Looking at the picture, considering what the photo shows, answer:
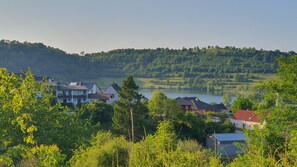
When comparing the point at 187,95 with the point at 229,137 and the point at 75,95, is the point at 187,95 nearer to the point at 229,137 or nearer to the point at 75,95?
the point at 75,95

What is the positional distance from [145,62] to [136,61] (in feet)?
11.0

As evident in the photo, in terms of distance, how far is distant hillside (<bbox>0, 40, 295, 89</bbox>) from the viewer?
84.4 meters

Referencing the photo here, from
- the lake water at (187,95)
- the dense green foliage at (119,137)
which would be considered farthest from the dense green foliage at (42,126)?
the lake water at (187,95)

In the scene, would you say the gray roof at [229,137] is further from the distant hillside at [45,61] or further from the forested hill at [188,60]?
the forested hill at [188,60]

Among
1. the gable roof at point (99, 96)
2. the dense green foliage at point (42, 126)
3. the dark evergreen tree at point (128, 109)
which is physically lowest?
the gable roof at point (99, 96)

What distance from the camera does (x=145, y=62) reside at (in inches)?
5084

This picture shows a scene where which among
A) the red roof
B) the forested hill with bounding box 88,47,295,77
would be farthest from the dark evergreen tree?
the forested hill with bounding box 88,47,295,77

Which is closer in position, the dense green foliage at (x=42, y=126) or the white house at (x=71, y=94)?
the dense green foliage at (x=42, y=126)

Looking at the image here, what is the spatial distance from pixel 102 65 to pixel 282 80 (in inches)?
3865

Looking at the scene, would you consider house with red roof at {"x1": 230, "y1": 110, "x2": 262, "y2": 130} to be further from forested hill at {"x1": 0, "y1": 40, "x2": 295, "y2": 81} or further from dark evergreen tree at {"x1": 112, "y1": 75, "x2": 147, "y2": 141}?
forested hill at {"x1": 0, "y1": 40, "x2": 295, "y2": 81}

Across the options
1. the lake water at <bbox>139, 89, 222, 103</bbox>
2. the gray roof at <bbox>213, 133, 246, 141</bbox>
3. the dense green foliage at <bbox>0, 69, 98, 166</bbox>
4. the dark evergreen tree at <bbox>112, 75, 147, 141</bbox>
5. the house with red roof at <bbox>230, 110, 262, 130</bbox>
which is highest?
the dense green foliage at <bbox>0, 69, 98, 166</bbox>

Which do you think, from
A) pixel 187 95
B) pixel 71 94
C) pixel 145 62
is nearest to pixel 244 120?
pixel 71 94

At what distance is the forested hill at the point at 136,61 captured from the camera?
8406 cm

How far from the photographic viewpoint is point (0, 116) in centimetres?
814
